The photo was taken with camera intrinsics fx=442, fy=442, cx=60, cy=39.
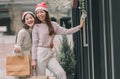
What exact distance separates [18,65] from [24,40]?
0.47 m

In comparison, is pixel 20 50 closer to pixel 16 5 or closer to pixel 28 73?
pixel 28 73

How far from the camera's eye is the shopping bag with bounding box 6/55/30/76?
20.5 ft

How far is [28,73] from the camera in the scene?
245 inches

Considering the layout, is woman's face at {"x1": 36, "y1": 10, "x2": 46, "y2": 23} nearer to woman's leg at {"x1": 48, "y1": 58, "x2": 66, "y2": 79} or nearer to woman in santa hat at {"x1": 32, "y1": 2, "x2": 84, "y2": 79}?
woman in santa hat at {"x1": 32, "y1": 2, "x2": 84, "y2": 79}

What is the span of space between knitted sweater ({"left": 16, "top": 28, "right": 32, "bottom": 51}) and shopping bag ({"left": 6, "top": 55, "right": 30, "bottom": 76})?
0.28 meters

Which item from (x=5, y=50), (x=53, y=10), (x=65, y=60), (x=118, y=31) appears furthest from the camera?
(x=53, y=10)

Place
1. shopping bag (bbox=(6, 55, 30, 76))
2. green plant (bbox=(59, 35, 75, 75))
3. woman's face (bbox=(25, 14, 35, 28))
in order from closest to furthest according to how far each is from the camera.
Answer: shopping bag (bbox=(6, 55, 30, 76)) → woman's face (bbox=(25, 14, 35, 28)) → green plant (bbox=(59, 35, 75, 75))

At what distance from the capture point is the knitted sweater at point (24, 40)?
6.58 metres

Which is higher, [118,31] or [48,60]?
[118,31]

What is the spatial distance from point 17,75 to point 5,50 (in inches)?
406

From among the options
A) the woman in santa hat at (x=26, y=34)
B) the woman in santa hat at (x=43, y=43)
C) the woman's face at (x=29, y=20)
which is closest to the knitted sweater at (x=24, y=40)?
the woman in santa hat at (x=26, y=34)

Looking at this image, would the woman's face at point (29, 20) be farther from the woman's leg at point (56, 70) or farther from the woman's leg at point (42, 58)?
the woman's leg at point (56, 70)

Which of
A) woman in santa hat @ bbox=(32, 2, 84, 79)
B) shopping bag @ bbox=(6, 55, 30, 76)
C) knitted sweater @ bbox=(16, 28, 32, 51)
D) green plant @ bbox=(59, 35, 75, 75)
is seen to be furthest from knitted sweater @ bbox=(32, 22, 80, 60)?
green plant @ bbox=(59, 35, 75, 75)

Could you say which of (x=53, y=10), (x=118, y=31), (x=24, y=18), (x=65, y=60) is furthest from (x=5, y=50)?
(x=118, y=31)
